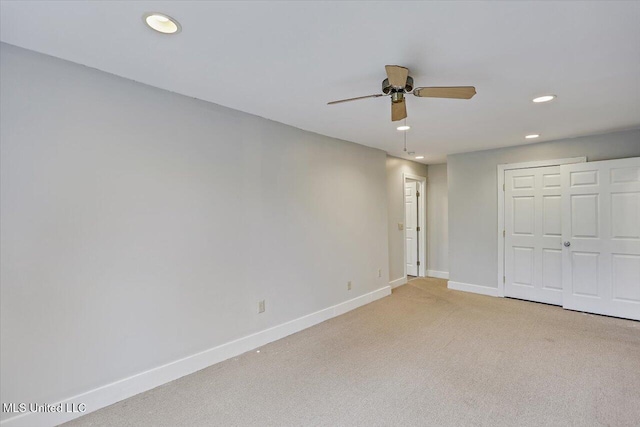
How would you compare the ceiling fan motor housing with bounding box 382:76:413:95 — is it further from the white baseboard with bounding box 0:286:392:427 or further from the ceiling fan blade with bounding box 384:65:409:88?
the white baseboard with bounding box 0:286:392:427

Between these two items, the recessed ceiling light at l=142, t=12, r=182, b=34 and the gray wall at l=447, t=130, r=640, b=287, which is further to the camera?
the gray wall at l=447, t=130, r=640, b=287

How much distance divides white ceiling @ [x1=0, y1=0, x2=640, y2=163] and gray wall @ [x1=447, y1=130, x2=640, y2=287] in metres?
1.61

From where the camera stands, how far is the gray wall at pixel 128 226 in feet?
6.32

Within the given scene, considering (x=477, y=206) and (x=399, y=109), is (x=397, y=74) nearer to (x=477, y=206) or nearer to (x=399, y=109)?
(x=399, y=109)

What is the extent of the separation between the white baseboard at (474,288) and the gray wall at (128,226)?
3.00 metres

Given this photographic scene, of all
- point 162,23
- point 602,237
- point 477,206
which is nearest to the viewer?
point 162,23

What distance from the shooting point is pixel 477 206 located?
203 inches

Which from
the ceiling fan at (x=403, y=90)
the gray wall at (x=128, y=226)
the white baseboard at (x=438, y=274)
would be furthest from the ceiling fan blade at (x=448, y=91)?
the white baseboard at (x=438, y=274)

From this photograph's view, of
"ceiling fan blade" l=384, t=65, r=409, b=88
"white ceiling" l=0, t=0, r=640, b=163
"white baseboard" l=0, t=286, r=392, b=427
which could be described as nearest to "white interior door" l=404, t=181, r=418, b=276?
"white baseboard" l=0, t=286, r=392, b=427

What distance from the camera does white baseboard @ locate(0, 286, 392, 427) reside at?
1972 millimetres

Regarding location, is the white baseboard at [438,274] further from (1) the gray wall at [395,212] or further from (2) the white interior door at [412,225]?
(1) the gray wall at [395,212]

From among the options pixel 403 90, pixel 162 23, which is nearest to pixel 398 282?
pixel 403 90

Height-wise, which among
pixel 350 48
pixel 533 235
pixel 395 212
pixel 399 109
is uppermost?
pixel 350 48

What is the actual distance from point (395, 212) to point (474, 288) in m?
1.81
